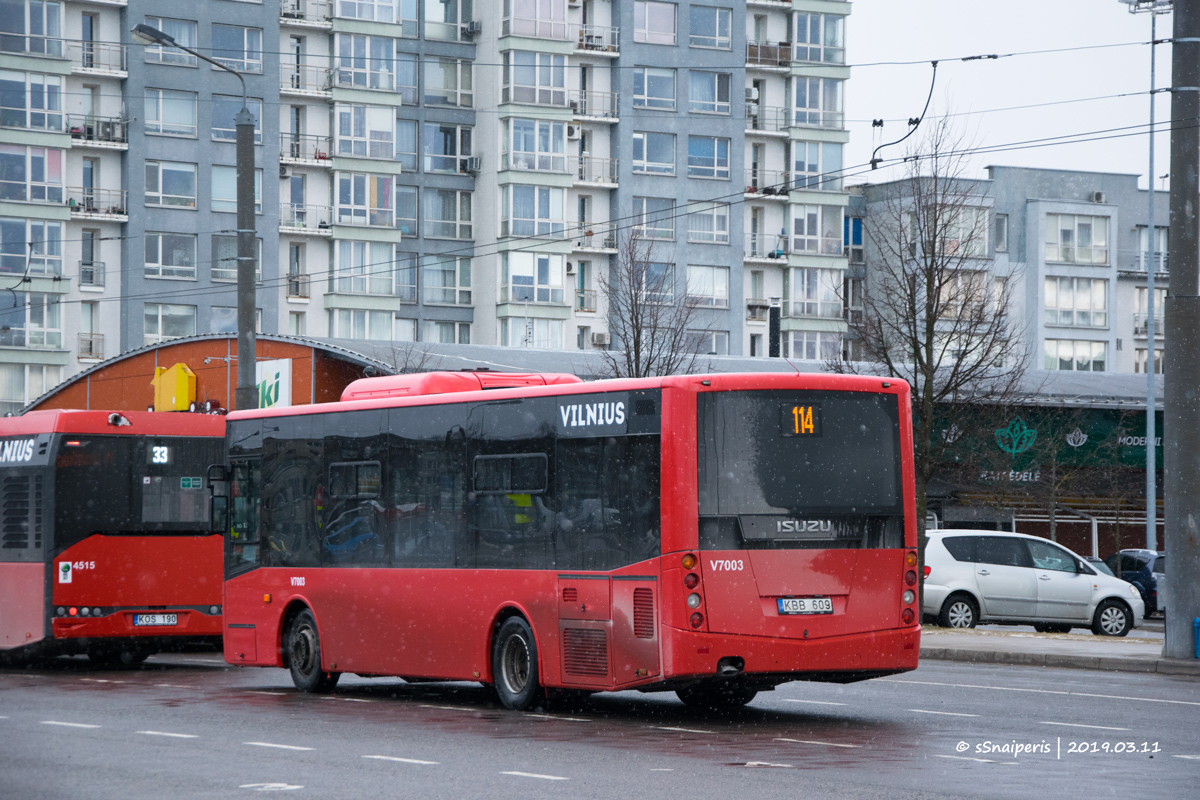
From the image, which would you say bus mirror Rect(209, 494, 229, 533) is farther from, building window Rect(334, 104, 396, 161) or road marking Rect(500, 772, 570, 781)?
building window Rect(334, 104, 396, 161)

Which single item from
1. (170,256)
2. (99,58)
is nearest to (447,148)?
(170,256)

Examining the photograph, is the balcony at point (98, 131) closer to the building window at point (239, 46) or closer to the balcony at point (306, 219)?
the building window at point (239, 46)

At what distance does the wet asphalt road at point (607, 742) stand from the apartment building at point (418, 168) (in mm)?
Answer: 48532

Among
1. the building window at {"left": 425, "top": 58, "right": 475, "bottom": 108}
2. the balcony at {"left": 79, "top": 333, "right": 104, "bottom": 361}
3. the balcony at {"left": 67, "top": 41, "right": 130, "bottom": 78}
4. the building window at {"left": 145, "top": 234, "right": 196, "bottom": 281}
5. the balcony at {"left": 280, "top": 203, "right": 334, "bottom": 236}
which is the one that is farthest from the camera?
the building window at {"left": 425, "top": 58, "right": 475, "bottom": 108}

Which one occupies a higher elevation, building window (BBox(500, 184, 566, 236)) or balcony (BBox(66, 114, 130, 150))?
balcony (BBox(66, 114, 130, 150))

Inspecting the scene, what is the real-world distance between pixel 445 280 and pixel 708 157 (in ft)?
40.9

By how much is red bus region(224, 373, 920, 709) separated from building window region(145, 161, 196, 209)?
5402cm

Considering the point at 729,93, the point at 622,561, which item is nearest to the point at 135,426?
the point at 622,561

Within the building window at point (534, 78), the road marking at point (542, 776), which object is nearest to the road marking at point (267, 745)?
the road marking at point (542, 776)

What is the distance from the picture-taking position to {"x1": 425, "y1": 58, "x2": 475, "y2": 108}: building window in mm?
75625

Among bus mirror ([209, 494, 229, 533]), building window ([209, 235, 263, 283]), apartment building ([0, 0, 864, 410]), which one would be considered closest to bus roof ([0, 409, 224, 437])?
bus mirror ([209, 494, 229, 533])

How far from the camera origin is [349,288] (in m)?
72.8

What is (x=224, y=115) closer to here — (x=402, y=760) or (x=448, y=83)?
(x=448, y=83)

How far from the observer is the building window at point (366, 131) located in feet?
239
